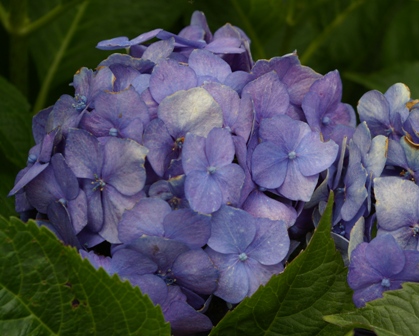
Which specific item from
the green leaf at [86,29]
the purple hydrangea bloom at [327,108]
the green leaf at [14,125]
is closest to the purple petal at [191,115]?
the purple hydrangea bloom at [327,108]

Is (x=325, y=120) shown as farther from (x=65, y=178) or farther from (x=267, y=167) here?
(x=65, y=178)

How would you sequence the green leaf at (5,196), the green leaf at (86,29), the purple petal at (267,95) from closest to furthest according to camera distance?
1. the purple petal at (267,95)
2. the green leaf at (5,196)
3. the green leaf at (86,29)

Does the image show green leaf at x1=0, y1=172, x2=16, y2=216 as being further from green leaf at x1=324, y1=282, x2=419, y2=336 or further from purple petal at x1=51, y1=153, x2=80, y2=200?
green leaf at x1=324, y1=282, x2=419, y2=336

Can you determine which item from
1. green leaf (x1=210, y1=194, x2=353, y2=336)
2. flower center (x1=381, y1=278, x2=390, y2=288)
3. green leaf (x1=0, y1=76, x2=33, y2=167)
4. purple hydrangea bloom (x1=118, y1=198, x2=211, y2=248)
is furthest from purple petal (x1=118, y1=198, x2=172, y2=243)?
green leaf (x1=0, y1=76, x2=33, y2=167)

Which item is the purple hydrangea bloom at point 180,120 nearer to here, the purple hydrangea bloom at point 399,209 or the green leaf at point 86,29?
the purple hydrangea bloom at point 399,209

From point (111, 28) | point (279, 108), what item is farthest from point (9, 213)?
point (111, 28)

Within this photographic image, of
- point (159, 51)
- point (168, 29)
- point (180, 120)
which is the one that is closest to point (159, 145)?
point (180, 120)
